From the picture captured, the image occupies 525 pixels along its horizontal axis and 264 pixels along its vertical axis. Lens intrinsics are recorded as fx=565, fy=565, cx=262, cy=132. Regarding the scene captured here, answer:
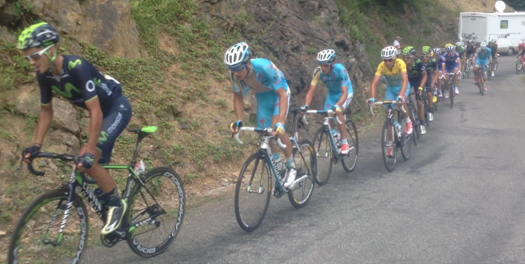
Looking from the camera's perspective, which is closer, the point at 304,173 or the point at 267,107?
the point at 267,107

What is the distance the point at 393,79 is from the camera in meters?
10.9

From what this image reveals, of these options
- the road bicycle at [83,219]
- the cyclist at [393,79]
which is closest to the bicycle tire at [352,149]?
the cyclist at [393,79]

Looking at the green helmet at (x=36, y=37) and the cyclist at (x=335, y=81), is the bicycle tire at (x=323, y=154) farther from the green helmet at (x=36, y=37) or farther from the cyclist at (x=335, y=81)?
the green helmet at (x=36, y=37)

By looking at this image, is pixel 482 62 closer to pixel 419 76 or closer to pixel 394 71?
pixel 419 76

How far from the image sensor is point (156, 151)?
823cm

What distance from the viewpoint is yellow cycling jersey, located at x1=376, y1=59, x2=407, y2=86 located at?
34.2 ft

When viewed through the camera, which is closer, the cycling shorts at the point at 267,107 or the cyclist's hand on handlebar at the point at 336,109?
the cycling shorts at the point at 267,107

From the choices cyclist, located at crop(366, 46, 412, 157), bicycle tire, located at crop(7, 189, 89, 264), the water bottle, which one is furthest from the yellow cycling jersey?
bicycle tire, located at crop(7, 189, 89, 264)

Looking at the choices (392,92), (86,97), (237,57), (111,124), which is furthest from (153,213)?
(392,92)

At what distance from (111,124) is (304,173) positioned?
3.21 metres

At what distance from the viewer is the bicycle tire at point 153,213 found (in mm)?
5348

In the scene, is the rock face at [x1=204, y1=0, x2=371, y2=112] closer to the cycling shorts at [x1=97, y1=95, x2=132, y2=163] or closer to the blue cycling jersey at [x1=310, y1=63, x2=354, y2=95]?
the blue cycling jersey at [x1=310, y1=63, x2=354, y2=95]

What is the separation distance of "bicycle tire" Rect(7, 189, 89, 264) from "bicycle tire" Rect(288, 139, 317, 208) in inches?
114

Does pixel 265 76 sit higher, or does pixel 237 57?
pixel 237 57
